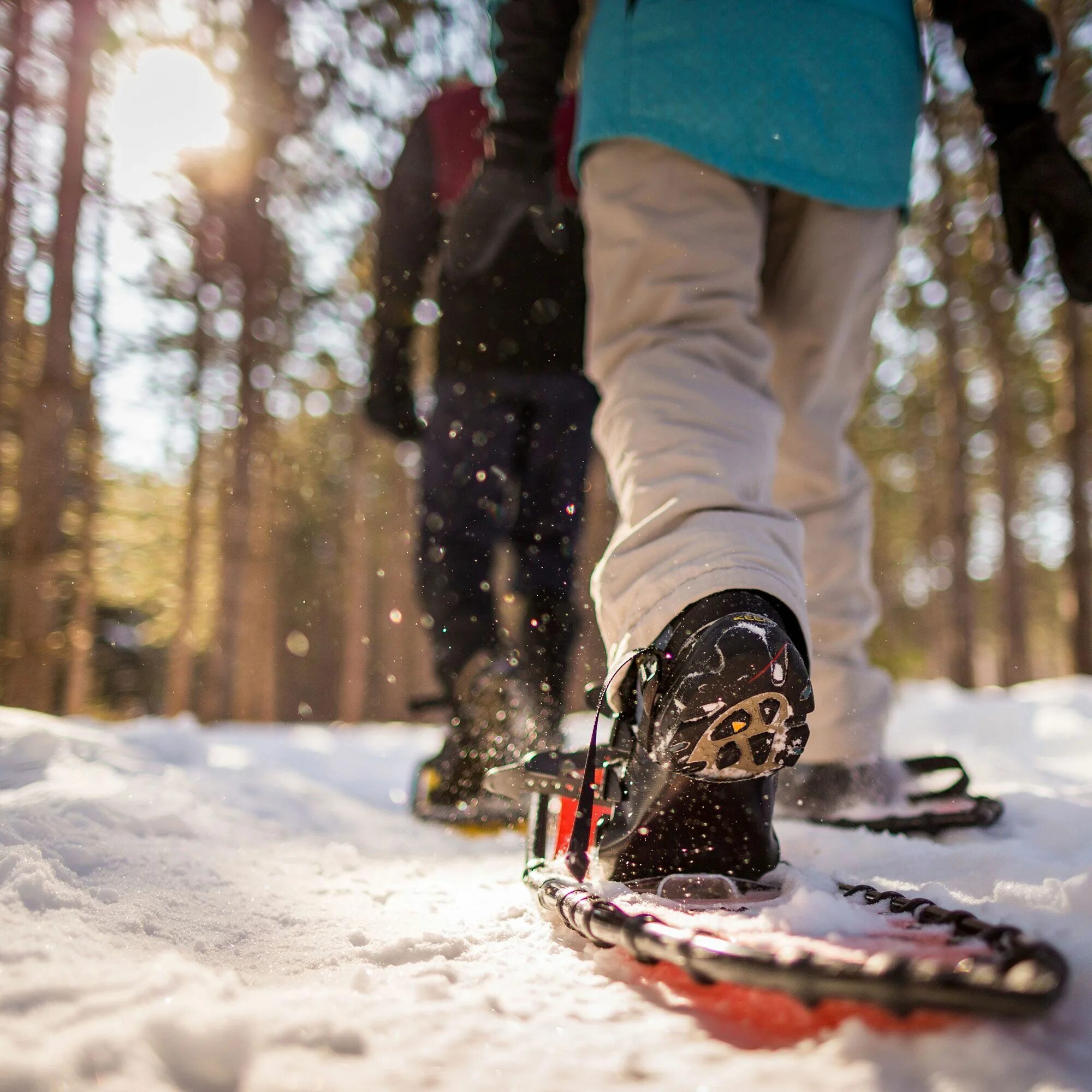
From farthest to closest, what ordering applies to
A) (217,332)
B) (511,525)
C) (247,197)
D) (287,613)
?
1. (287,613)
2. (217,332)
3. (247,197)
4. (511,525)

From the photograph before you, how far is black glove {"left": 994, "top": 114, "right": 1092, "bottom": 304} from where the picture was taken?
125cm

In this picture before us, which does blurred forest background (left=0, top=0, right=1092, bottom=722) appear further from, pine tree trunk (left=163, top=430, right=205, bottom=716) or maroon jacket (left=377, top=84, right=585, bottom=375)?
maroon jacket (left=377, top=84, right=585, bottom=375)

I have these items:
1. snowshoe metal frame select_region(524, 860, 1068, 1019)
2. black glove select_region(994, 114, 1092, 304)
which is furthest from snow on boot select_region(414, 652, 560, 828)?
black glove select_region(994, 114, 1092, 304)

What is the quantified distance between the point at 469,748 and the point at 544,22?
1374mm

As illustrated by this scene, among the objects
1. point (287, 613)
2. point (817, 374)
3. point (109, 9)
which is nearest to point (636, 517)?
point (817, 374)

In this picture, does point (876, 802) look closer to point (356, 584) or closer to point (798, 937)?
point (798, 937)

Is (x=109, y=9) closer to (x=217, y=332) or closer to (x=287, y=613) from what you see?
(x=217, y=332)

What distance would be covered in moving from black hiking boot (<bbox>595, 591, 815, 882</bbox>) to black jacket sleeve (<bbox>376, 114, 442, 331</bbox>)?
1701 millimetres

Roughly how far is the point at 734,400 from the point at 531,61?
2.18 ft

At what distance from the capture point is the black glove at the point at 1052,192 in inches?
49.0

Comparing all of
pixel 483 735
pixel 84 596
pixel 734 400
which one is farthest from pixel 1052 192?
pixel 84 596

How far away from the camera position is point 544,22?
1184 mm

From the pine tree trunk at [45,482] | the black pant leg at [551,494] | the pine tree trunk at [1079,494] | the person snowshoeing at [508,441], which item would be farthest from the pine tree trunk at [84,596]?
the pine tree trunk at [1079,494]

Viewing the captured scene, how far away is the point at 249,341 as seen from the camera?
7.68 metres
